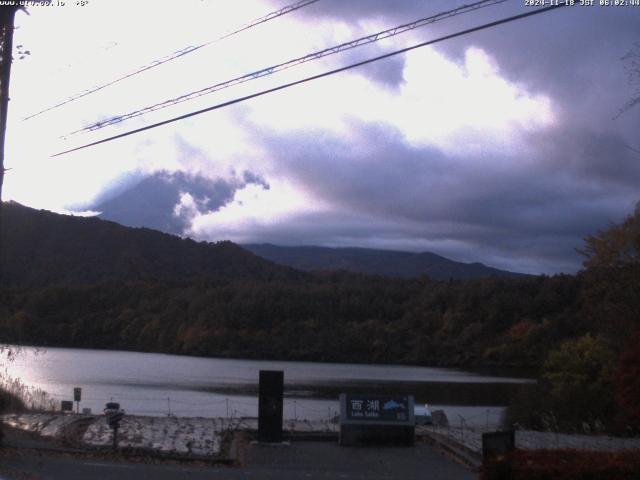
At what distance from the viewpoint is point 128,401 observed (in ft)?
122

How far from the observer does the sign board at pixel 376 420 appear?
20375mm

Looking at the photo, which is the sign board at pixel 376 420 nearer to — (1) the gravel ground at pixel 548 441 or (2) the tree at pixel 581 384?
(1) the gravel ground at pixel 548 441

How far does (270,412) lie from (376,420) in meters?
2.60

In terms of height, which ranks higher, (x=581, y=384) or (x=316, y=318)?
(x=316, y=318)

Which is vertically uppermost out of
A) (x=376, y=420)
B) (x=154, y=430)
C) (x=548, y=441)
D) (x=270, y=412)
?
(x=270, y=412)

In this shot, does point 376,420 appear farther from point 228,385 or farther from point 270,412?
point 228,385

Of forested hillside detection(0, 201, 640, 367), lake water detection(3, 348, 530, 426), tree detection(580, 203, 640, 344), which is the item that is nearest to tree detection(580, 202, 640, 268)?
tree detection(580, 203, 640, 344)

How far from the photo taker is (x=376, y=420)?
20562 millimetres

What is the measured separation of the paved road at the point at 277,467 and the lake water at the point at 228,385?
12883 millimetres

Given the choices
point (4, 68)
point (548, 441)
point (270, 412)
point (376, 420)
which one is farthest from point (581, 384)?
point (4, 68)

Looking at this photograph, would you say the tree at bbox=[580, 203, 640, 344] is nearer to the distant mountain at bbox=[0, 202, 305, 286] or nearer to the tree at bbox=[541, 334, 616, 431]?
the tree at bbox=[541, 334, 616, 431]

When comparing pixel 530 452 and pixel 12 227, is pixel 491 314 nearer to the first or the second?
pixel 12 227

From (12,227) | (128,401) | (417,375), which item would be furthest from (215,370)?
(12,227)

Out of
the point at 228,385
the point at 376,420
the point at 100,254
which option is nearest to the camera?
the point at 376,420
